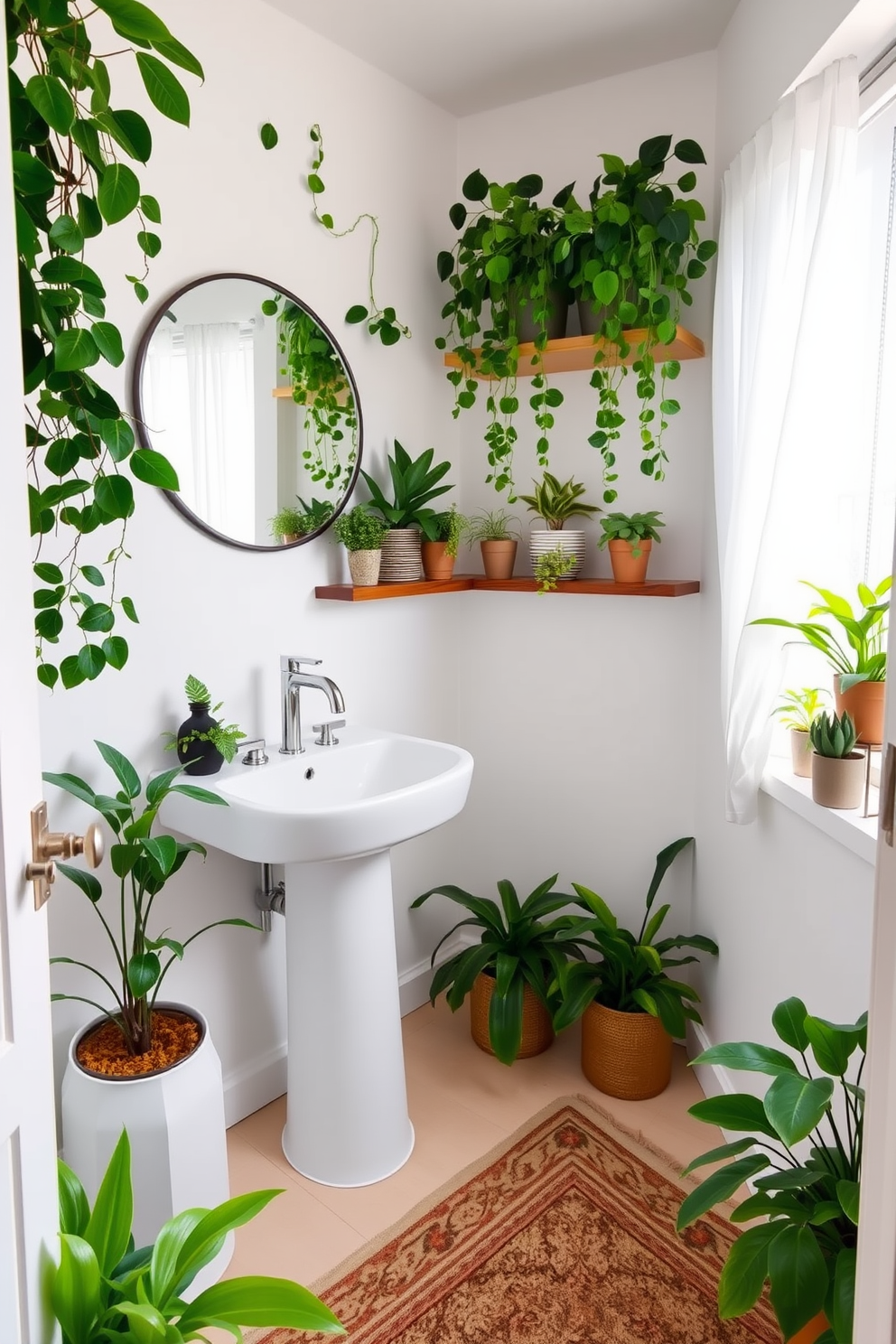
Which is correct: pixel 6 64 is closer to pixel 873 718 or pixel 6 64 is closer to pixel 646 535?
pixel 873 718

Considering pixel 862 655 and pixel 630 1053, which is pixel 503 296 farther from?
pixel 630 1053

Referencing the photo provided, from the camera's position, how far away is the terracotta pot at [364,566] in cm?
221

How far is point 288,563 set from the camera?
2158 mm

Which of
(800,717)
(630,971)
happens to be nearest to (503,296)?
(800,717)

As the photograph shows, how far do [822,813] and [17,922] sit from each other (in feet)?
4.08

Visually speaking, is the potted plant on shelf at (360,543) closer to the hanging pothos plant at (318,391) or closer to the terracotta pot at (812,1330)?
the hanging pothos plant at (318,391)

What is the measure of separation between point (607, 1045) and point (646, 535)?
1249mm

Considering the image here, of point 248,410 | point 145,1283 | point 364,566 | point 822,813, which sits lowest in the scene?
point 145,1283

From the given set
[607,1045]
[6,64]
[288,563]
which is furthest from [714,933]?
[6,64]

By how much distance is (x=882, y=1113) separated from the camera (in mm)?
849

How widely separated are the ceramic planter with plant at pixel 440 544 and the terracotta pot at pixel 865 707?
108cm

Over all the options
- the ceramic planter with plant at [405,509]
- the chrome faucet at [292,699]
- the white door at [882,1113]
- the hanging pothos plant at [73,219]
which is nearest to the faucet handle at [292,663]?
the chrome faucet at [292,699]

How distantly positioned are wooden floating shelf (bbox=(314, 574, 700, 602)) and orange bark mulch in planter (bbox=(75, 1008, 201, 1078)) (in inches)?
38.6

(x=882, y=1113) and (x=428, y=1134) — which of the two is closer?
(x=882, y=1113)
